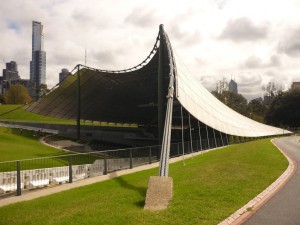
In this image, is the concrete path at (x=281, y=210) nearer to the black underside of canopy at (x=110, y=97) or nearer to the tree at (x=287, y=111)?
the black underside of canopy at (x=110, y=97)

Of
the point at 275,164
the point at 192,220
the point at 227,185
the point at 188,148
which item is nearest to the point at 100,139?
the point at 188,148

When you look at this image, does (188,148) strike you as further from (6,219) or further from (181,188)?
(6,219)

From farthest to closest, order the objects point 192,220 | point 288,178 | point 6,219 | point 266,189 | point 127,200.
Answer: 1. point 288,178
2. point 266,189
3. point 127,200
4. point 6,219
5. point 192,220

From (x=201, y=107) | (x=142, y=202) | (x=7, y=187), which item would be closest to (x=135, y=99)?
(x=201, y=107)

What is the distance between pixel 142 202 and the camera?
10797 mm

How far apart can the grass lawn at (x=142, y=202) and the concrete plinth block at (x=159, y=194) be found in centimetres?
24

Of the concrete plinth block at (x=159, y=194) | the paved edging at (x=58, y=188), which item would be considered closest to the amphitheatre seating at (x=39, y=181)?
the paved edging at (x=58, y=188)

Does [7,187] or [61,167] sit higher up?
[61,167]

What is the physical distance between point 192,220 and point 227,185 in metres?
4.16

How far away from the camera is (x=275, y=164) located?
56.4 feet

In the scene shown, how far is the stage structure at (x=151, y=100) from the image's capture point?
31172mm

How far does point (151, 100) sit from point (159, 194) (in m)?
36.8

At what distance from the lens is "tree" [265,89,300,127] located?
88.8 metres

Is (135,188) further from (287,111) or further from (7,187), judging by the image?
(287,111)
